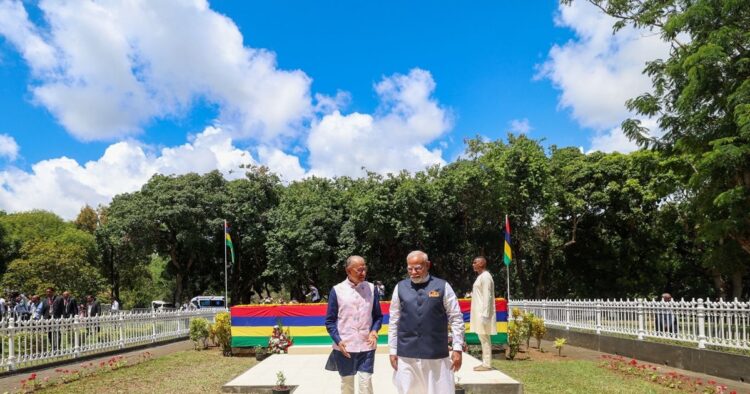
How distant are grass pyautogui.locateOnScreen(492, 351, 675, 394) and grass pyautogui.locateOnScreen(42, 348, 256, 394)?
510 centimetres

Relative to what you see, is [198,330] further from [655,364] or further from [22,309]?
[655,364]

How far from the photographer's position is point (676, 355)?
11.3 metres

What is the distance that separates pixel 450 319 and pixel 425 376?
0.53m

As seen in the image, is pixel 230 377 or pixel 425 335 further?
pixel 230 377

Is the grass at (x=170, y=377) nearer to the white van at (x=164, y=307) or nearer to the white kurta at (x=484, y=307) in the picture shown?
the white kurta at (x=484, y=307)

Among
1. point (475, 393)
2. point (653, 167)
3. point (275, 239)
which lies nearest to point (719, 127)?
point (653, 167)

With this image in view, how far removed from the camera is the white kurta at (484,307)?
963cm

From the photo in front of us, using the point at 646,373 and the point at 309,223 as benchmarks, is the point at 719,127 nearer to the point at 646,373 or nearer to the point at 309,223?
the point at 646,373

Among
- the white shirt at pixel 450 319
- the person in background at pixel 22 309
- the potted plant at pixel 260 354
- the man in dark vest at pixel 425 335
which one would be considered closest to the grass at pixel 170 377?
the potted plant at pixel 260 354

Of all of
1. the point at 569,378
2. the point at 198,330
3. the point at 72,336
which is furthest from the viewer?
the point at 198,330

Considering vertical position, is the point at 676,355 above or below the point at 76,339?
below

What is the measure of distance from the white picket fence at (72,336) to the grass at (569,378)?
9.62 m

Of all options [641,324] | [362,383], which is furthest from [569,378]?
[362,383]

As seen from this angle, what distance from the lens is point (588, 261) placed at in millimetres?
33688
